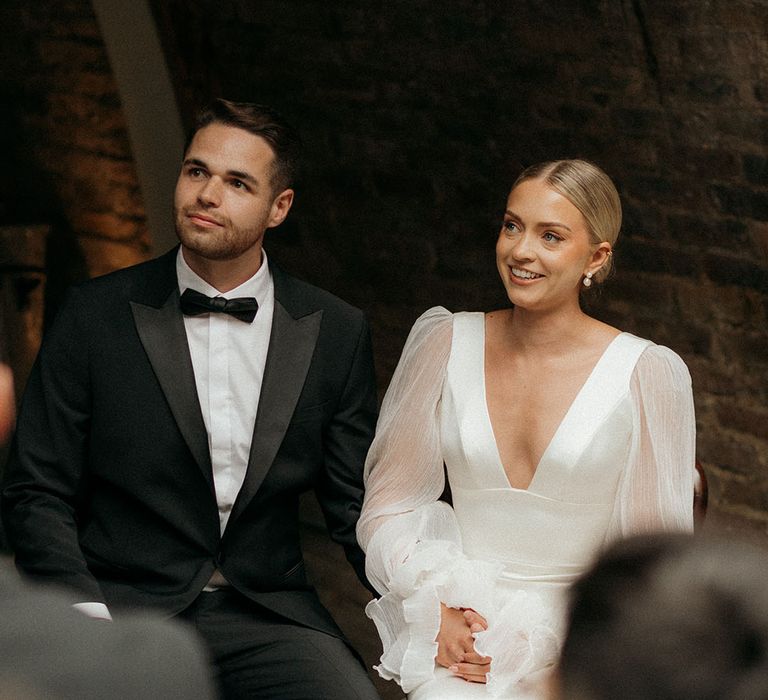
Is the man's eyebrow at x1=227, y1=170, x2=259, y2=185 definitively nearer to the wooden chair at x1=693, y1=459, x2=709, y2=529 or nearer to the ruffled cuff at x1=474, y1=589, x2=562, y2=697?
the ruffled cuff at x1=474, y1=589, x2=562, y2=697

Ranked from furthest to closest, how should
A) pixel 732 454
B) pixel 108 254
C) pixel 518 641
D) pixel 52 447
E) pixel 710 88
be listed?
pixel 108 254, pixel 732 454, pixel 710 88, pixel 52 447, pixel 518 641

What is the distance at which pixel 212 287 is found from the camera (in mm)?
3303

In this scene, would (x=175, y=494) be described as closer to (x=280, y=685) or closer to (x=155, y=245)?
(x=280, y=685)

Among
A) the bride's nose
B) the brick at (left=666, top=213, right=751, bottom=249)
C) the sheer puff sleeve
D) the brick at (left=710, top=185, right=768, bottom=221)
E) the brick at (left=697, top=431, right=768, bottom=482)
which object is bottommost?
the brick at (left=697, top=431, right=768, bottom=482)

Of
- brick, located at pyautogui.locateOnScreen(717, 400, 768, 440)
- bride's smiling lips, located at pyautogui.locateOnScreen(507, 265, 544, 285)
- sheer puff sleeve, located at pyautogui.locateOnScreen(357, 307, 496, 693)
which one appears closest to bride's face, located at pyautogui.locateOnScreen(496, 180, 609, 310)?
bride's smiling lips, located at pyautogui.locateOnScreen(507, 265, 544, 285)

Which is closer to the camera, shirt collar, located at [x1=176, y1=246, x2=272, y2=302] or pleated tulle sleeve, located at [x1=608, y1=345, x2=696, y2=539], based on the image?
pleated tulle sleeve, located at [x1=608, y1=345, x2=696, y2=539]

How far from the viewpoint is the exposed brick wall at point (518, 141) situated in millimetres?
4410

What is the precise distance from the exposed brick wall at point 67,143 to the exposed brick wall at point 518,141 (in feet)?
1.75

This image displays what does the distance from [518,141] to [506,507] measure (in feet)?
7.33

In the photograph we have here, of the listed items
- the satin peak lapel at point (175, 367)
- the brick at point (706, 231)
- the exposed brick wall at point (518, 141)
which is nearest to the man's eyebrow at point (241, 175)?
the satin peak lapel at point (175, 367)

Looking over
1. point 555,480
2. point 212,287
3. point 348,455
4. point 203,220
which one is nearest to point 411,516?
point 348,455

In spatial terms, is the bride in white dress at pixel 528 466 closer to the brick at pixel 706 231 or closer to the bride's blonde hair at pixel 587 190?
the bride's blonde hair at pixel 587 190

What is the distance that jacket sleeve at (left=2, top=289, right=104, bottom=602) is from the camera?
311 cm

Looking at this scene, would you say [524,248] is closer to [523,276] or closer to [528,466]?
[523,276]
